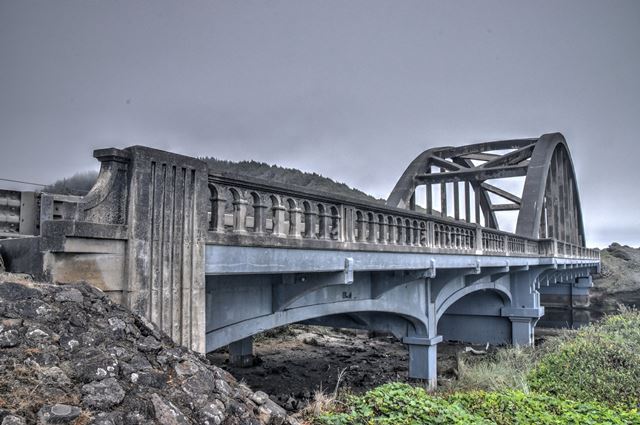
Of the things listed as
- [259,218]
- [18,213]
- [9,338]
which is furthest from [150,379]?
[18,213]

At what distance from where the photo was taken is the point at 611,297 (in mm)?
49812

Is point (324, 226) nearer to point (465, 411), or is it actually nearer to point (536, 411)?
point (465, 411)

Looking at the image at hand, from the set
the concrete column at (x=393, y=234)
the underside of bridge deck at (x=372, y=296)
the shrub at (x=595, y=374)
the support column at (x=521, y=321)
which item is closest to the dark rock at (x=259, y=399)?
the underside of bridge deck at (x=372, y=296)

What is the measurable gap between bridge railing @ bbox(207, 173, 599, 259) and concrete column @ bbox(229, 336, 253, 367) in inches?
386

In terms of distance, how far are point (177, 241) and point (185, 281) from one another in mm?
457

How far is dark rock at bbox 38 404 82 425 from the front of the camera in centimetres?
317

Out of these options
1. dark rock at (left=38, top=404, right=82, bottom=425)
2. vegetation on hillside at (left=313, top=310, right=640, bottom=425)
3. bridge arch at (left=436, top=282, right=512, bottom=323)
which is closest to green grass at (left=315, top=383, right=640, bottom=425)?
vegetation on hillside at (left=313, top=310, right=640, bottom=425)

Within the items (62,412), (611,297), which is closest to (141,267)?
(62,412)

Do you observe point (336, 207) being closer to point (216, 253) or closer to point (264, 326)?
point (264, 326)

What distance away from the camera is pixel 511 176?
32.1 m

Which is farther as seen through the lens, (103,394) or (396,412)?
(396,412)

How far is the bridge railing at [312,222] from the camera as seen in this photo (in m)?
6.40

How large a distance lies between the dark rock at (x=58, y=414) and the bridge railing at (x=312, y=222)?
290cm

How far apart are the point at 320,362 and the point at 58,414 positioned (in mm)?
19550
